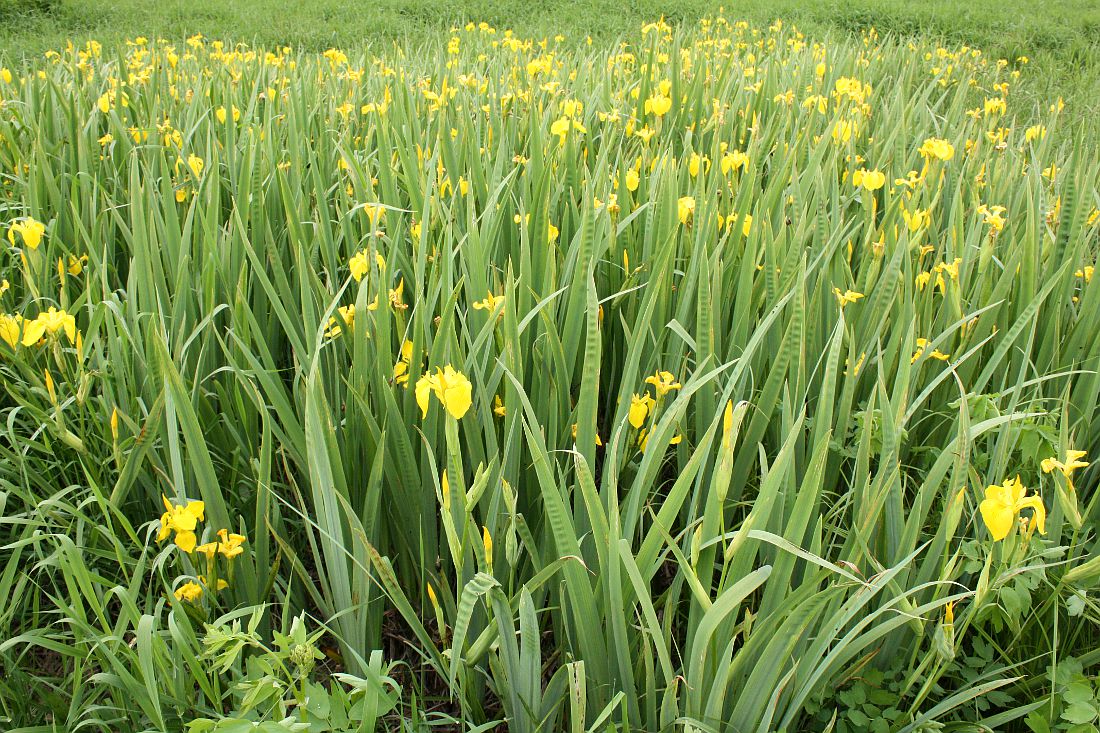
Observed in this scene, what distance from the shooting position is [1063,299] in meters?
1.61

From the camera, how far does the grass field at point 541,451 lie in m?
0.95

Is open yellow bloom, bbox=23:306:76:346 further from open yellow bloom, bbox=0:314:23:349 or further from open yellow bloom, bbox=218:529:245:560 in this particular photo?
open yellow bloom, bbox=218:529:245:560

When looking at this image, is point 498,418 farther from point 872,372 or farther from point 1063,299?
point 1063,299

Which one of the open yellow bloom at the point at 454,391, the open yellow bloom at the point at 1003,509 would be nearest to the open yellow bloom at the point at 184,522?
the open yellow bloom at the point at 454,391

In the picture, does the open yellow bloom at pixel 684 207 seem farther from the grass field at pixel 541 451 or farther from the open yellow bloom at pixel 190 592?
the open yellow bloom at pixel 190 592

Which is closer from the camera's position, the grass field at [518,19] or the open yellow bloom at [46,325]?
the open yellow bloom at [46,325]

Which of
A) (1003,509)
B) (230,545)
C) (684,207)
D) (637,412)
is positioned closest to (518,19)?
(684,207)

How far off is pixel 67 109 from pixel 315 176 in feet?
3.73

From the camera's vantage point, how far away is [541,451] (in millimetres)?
925

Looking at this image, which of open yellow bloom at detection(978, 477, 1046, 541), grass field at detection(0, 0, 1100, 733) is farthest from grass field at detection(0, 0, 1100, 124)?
open yellow bloom at detection(978, 477, 1046, 541)

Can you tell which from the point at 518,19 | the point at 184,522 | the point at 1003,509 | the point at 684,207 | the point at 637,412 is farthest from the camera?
the point at 518,19

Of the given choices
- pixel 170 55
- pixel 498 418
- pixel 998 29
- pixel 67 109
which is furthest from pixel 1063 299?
pixel 998 29

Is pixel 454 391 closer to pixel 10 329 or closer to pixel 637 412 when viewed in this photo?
pixel 637 412

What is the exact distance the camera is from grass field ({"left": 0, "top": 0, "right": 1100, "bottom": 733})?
0.95 metres
